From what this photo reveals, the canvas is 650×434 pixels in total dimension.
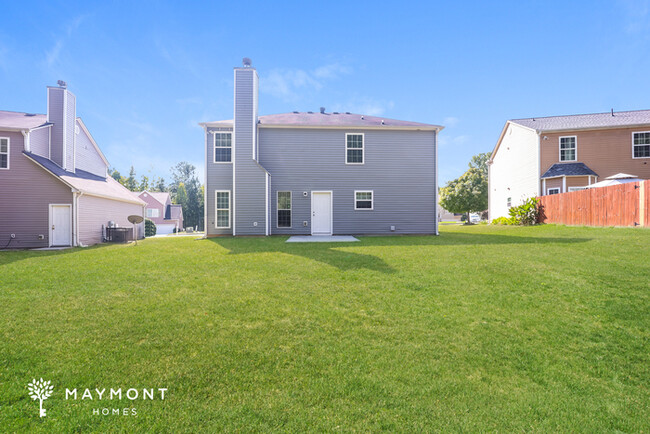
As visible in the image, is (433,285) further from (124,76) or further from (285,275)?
(124,76)

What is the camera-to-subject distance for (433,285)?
16.5ft

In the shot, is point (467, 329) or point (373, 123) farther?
point (373, 123)

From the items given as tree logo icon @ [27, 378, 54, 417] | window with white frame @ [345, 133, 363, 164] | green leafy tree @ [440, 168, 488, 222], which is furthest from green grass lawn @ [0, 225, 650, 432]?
green leafy tree @ [440, 168, 488, 222]

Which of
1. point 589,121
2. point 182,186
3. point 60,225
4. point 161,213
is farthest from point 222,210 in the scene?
point 182,186

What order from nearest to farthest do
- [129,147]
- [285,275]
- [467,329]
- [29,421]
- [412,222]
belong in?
[29,421] → [467,329] → [285,275] → [412,222] → [129,147]

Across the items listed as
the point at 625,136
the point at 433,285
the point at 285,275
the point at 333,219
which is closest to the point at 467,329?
the point at 433,285

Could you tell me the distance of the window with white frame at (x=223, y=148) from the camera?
14320mm

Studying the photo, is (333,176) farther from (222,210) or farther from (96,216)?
(96,216)

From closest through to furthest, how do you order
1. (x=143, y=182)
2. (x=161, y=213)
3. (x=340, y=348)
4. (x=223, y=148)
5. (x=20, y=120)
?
(x=340, y=348) → (x=20, y=120) → (x=223, y=148) → (x=161, y=213) → (x=143, y=182)

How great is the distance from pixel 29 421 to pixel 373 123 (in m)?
15.4

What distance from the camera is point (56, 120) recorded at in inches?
577

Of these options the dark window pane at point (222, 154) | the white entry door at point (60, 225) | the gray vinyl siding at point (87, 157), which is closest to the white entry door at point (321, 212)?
the dark window pane at point (222, 154)

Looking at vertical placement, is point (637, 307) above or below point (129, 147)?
below

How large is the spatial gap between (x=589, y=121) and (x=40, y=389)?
26929mm
